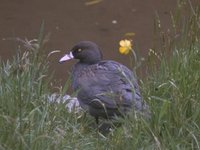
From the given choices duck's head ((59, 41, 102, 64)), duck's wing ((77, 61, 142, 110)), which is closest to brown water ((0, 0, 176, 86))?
duck's head ((59, 41, 102, 64))

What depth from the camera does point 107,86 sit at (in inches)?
235

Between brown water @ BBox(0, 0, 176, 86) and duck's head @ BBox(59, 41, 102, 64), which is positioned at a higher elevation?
duck's head @ BBox(59, 41, 102, 64)

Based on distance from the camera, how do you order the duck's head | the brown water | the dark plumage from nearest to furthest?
the dark plumage
the duck's head
the brown water

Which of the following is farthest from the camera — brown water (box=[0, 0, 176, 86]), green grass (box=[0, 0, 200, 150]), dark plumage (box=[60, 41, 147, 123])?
brown water (box=[0, 0, 176, 86])

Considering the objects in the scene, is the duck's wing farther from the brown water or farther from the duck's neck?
the brown water

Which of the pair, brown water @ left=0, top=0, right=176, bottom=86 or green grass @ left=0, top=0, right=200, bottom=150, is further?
brown water @ left=0, top=0, right=176, bottom=86

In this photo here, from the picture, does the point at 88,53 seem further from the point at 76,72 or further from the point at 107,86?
the point at 107,86

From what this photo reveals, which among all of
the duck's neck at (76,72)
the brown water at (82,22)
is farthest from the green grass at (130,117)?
the brown water at (82,22)

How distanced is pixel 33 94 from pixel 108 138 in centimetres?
59

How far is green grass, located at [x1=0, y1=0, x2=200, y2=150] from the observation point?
4.84 meters

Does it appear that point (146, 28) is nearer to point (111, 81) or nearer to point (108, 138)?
point (111, 81)

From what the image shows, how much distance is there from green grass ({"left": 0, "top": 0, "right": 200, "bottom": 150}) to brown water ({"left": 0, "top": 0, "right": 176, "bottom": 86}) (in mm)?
2520

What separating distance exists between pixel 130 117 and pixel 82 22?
3995 mm

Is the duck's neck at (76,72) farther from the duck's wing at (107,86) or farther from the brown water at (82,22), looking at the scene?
the brown water at (82,22)
